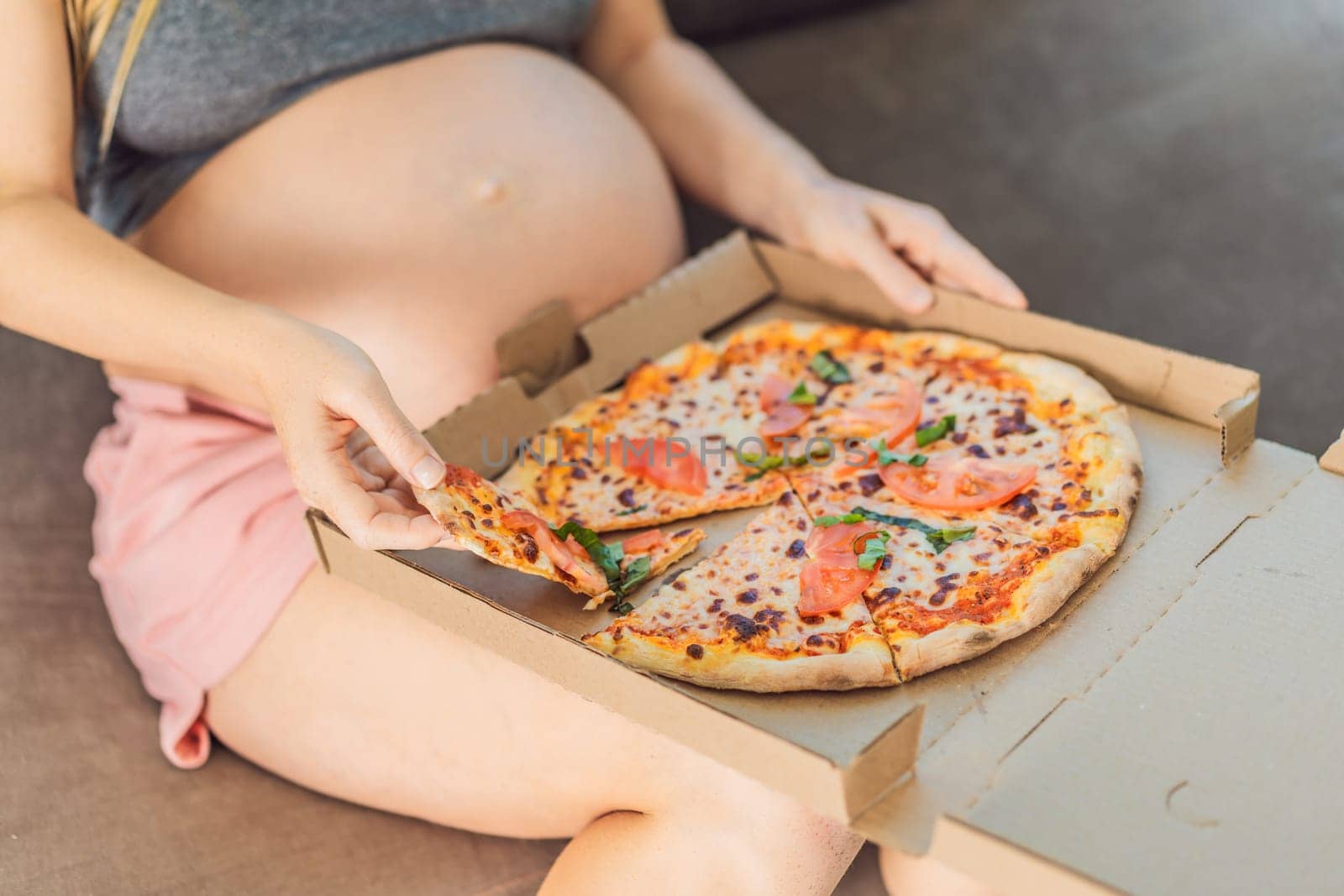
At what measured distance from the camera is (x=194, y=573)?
136 centimetres

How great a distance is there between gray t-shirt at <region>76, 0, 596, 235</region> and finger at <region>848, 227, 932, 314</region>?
0.48 meters

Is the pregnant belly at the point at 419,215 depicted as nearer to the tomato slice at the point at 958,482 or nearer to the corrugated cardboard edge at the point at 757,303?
the corrugated cardboard edge at the point at 757,303

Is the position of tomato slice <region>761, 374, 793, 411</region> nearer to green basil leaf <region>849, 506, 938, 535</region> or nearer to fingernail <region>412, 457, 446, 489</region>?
green basil leaf <region>849, 506, 938, 535</region>

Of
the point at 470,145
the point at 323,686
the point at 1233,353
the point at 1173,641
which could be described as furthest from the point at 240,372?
the point at 1233,353

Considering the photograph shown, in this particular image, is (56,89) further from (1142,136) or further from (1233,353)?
(1142,136)

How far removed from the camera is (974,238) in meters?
2.17

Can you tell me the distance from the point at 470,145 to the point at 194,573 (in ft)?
1.80

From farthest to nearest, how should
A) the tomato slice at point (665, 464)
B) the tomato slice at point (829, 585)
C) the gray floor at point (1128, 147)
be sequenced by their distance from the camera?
the gray floor at point (1128, 147) → the tomato slice at point (665, 464) → the tomato slice at point (829, 585)

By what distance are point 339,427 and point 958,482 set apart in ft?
1.95

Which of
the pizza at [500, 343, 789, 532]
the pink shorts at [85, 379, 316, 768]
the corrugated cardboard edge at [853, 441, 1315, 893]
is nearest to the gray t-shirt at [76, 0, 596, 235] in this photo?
the pink shorts at [85, 379, 316, 768]

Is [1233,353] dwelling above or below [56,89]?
below

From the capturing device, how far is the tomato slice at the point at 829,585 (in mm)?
1229

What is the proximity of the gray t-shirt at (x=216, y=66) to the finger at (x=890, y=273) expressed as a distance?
48 cm

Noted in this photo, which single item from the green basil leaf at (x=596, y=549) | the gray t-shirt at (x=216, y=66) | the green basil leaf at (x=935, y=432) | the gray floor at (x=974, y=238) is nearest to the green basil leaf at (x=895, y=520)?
the green basil leaf at (x=935, y=432)
